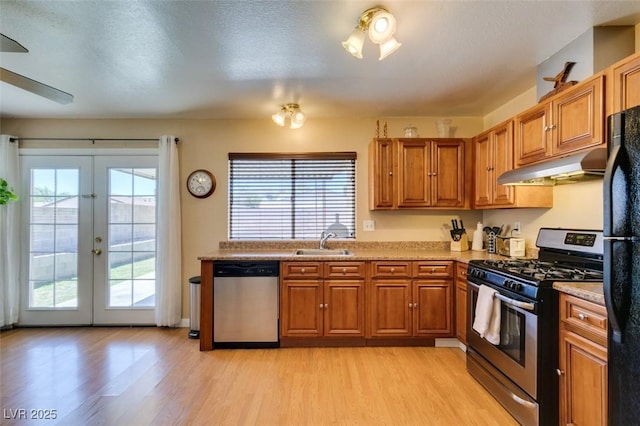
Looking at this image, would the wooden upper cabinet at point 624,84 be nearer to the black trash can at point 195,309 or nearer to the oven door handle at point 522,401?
the oven door handle at point 522,401

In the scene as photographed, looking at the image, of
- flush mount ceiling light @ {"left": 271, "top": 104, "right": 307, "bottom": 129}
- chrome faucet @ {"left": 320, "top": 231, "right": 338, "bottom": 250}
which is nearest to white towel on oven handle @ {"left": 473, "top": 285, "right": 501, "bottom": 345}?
chrome faucet @ {"left": 320, "top": 231, "right": 338, "bottom": 250}

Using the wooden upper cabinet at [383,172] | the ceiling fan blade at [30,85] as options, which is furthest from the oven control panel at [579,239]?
the ceiling fan blade at [30,85]

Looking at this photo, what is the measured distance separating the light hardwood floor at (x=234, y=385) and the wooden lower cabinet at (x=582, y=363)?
1.48 feet

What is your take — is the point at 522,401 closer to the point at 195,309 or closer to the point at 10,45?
the point at 195,309

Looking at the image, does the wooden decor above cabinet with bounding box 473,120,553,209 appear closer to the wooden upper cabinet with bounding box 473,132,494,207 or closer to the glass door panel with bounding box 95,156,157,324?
the wooden upper cabinet with bounding box 473,132,494,207

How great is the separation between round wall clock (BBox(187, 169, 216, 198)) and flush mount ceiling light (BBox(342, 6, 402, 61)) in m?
2.44

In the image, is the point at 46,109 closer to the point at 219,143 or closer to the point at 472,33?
the point at 219,143

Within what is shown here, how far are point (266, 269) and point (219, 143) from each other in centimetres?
172

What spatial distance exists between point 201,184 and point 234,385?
7.38 ft

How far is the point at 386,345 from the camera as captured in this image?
2975 millimetres

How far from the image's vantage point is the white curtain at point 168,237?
342 centimetres

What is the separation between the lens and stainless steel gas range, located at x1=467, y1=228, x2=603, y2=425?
5.62 feet

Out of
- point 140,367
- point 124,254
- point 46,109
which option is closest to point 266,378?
point 140,367

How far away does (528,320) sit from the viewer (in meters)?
1.79
